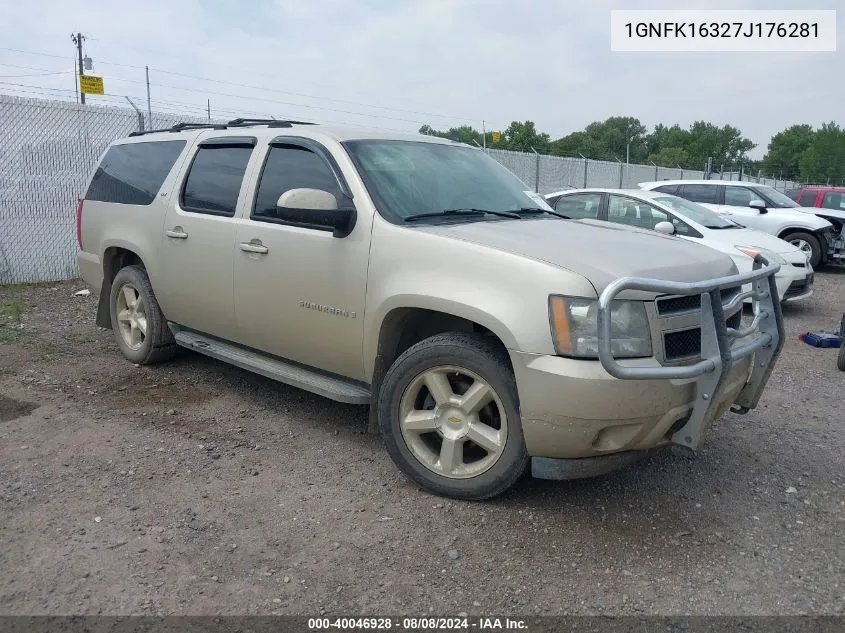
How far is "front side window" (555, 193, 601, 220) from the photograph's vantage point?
30.2ft

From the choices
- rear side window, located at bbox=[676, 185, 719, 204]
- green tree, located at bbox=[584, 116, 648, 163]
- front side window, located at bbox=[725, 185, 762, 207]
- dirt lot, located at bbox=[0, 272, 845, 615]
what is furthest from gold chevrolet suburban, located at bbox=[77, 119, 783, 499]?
green tree, located at bbox=[584, 116, 648, 163]

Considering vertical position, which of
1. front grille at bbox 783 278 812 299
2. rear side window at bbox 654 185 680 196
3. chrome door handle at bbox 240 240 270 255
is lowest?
front grille at bbox 783 278 812 299

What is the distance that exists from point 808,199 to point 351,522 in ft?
47.6

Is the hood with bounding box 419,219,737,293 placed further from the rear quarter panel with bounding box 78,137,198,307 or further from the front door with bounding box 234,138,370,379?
the rear quarter panel with bounding box 78,137,198,307

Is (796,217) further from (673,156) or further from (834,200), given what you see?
(673,156)

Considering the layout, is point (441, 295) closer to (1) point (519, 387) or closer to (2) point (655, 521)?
(1) point (519, 387)

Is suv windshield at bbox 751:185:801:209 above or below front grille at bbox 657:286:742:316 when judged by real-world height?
above

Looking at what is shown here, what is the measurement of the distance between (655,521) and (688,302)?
1.05m

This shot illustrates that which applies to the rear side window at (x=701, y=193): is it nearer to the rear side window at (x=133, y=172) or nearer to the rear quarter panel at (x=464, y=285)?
the rear side window at (x=133, y=172)

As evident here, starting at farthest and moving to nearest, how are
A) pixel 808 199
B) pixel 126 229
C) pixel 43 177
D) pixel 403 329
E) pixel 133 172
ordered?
pixel 808 199, pixel 43 177, pixel 133 172, pixel 126 229, pixel 403 329

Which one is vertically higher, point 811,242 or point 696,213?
point 696,213

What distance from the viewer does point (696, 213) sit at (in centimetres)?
939

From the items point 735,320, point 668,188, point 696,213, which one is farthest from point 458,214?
point 668,188

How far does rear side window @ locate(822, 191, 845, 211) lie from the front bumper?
1310 cm
